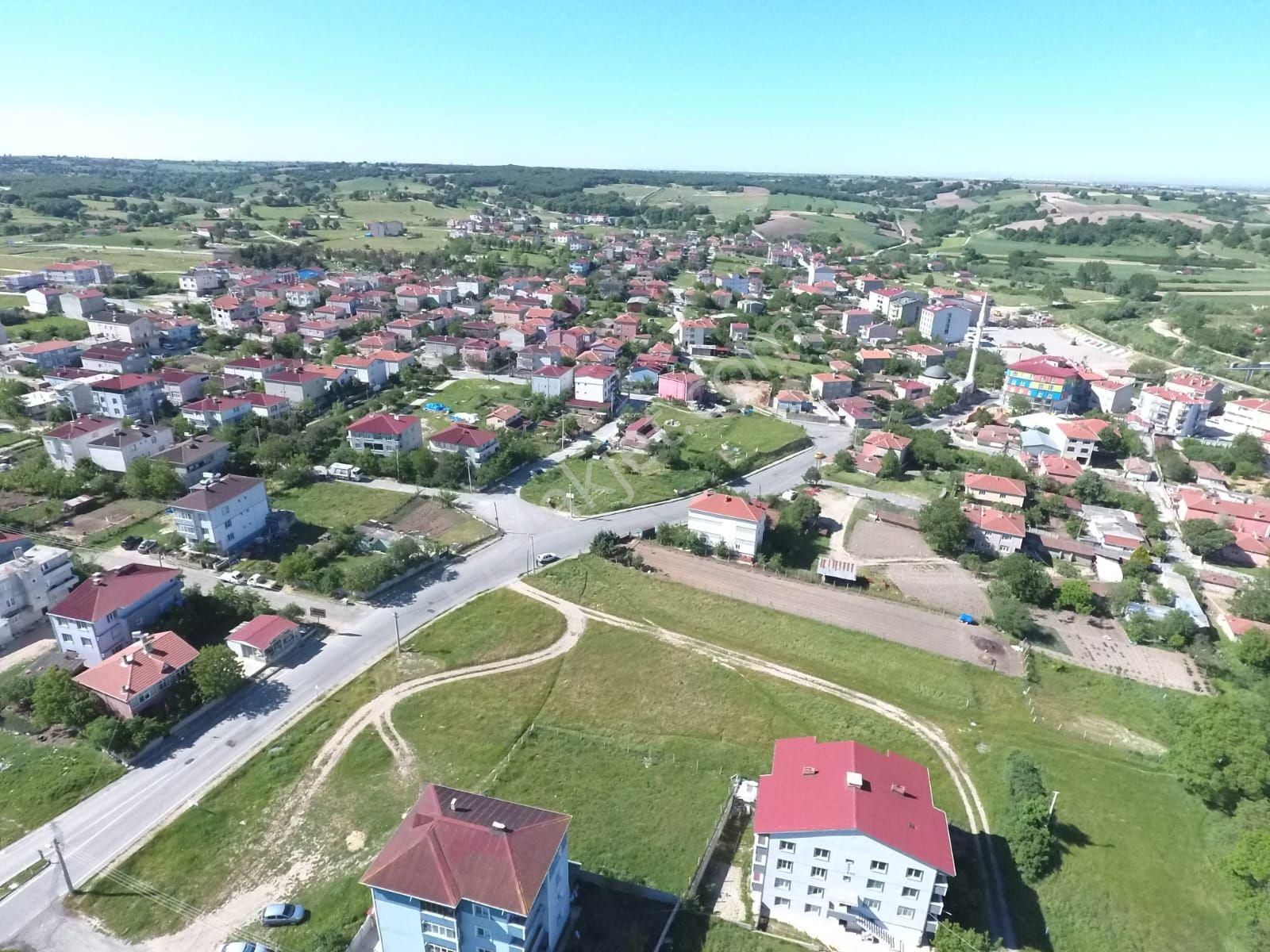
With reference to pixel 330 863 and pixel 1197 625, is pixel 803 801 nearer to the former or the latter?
pixel 330 863

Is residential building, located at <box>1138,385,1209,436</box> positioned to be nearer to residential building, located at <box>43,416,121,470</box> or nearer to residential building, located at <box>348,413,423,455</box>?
residential building, located at <box>348,413,423,455</box>

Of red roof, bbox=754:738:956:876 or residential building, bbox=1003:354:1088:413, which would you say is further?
residential building, bbox=1003:354:1088:413

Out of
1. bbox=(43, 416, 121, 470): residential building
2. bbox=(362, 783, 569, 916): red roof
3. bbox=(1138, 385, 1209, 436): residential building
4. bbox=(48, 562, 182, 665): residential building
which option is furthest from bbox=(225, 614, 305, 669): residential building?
bbox=(1138, 385, 1209, 436): residential building

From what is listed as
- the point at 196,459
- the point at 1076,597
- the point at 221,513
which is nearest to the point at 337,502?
the point at 221,513

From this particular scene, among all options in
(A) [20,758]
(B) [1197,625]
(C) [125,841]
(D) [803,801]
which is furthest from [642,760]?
(B) [1197,625]

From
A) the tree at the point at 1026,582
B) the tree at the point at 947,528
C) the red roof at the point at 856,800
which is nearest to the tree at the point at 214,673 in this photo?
the red roof at the point at 856,800

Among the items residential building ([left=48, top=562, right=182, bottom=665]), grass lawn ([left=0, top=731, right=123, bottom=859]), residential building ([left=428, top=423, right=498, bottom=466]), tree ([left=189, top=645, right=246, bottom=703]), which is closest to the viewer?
grass lawn ([left=0, top=731, right=123, bottom=859])
